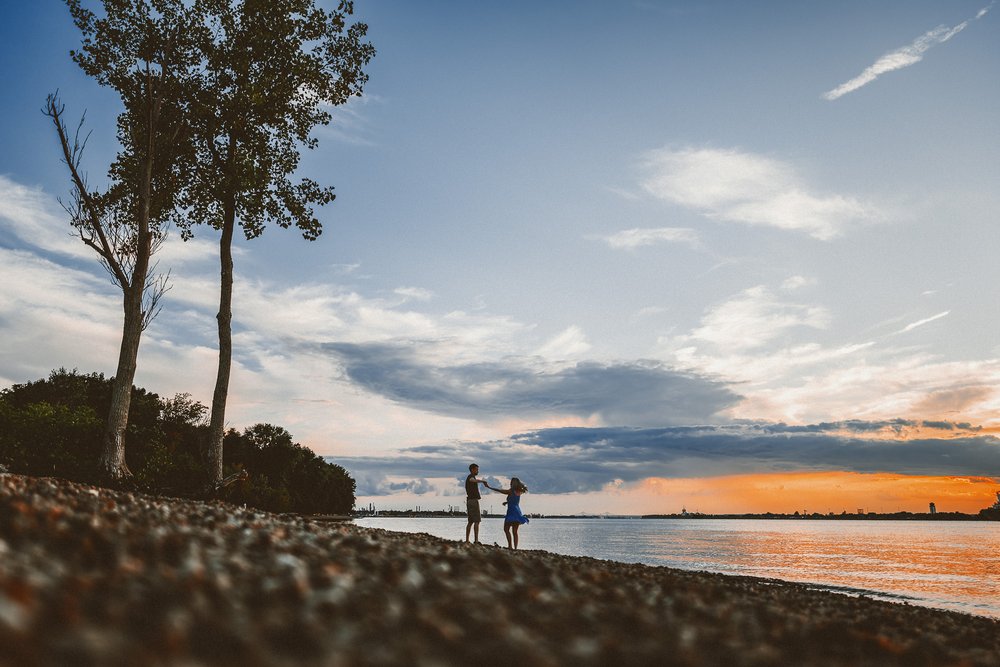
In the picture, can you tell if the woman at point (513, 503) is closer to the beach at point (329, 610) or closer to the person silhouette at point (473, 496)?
the person silhouette at point (473, 496)

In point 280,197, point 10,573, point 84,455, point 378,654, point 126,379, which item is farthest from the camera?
point 84,455

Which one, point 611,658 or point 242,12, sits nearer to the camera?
point 611,658

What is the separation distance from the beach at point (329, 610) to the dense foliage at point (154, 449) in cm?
1813

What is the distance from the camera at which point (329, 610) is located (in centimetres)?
532

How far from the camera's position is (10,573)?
502 centimetres

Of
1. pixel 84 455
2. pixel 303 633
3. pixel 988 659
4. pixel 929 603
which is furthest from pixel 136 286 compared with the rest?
pixel 929 603

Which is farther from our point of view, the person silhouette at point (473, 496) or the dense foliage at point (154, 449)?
the dense foliage at point (154, 449)

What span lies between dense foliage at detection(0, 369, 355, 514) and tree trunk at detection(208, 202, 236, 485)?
2.97 ft

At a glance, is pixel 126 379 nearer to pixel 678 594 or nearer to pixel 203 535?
pixel 203 535

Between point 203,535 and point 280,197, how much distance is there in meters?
23.9

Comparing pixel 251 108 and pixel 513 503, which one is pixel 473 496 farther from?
pixel 251 108

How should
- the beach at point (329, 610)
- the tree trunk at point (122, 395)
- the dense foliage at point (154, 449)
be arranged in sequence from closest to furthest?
the beach at point (329, 610)
the tree trunk at point (122, 395)
the dense foliage at point (154, 449)

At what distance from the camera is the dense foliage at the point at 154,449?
29.4 metres

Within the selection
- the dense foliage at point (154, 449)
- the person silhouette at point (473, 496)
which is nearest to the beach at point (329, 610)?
the person silhouette at point (473, 496)
